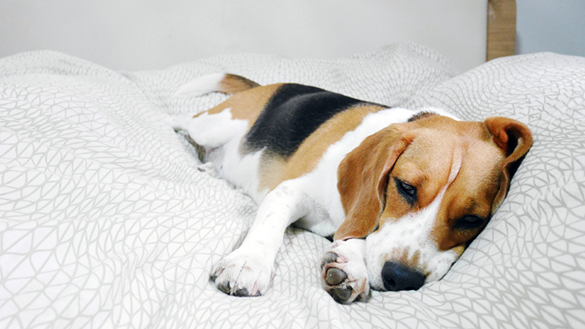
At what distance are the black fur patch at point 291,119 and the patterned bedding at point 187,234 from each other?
38cm

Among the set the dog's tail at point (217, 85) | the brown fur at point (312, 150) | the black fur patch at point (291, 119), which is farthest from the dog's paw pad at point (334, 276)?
the dog's tail at point (217, 85)

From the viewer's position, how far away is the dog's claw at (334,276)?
112 centimetres

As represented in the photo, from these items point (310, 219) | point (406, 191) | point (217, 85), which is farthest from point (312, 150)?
point (217, 85)

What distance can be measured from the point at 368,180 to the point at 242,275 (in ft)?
1.71

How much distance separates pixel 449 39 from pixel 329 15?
1.27 m

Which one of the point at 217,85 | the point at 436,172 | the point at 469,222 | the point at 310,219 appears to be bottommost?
the point at 310,219

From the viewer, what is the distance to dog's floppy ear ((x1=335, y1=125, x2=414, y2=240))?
50.1 inches

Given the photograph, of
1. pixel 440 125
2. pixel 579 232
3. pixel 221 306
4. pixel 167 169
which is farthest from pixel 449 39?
pixel 221 306

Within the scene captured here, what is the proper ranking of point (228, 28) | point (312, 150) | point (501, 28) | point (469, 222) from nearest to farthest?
point (469, 222) < point (312, 150) < point (501, 28) < point (228, 28)

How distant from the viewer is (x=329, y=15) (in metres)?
4.03

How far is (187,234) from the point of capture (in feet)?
4.23

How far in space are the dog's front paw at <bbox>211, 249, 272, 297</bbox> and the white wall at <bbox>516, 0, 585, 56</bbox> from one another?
3.63 meters

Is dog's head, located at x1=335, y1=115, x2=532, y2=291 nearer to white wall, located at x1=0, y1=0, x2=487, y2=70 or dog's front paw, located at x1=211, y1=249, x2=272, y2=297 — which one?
dog's front paw, located at x1=211, y1=249, x2=272, y2=297

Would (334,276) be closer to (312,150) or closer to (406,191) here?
(406,191)
